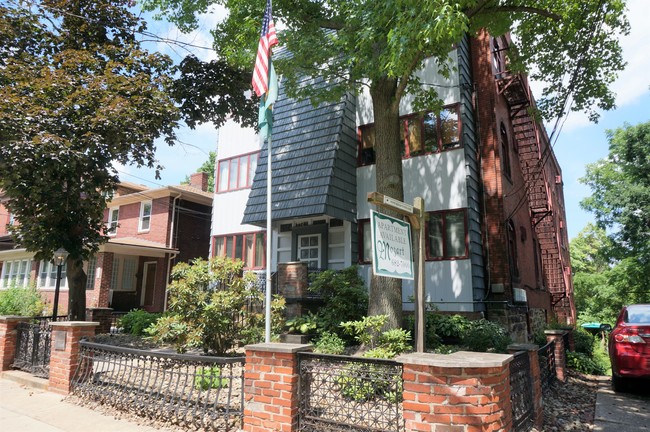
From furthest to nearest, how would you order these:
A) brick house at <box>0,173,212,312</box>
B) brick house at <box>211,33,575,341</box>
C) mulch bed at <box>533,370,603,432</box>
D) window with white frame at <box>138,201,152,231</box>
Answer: window with white frame at <box>138,201,152,231</box>, brick house at <box>0,173,212,312</box>, brick house at <box>211,33,575,341</box>, mulch bed at <box>533,370,603,432</box>

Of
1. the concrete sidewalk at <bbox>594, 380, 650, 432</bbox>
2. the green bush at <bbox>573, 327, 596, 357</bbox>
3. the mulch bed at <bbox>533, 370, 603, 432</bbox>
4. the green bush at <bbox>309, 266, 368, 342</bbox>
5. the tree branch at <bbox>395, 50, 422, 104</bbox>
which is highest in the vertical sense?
the tree branch at <bbox>395, 50, 422, 104</bbox>

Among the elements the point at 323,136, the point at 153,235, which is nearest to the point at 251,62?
the point at 323,136

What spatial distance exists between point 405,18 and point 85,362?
8.16 metres

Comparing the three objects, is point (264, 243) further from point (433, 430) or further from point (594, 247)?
point (594, 247)

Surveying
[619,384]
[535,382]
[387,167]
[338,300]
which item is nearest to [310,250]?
[338,300]

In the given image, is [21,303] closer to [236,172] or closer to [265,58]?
[236,172]

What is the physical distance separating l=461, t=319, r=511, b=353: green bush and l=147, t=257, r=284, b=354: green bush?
15.2ft

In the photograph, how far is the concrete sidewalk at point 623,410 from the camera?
19.4 feet

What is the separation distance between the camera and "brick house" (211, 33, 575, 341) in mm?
12258

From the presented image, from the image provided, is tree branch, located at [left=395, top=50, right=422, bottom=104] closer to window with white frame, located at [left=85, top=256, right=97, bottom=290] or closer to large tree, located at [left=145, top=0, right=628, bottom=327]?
large tree, located at [left=145, top=0, right=628, bottom=327]

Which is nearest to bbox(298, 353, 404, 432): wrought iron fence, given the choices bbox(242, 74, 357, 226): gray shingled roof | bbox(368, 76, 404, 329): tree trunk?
bbox(368, 76, 404, 329): tree trunk

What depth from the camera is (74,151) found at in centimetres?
1023

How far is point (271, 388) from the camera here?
477 cm

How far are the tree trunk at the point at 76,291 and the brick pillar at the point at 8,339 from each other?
397 centimetres
